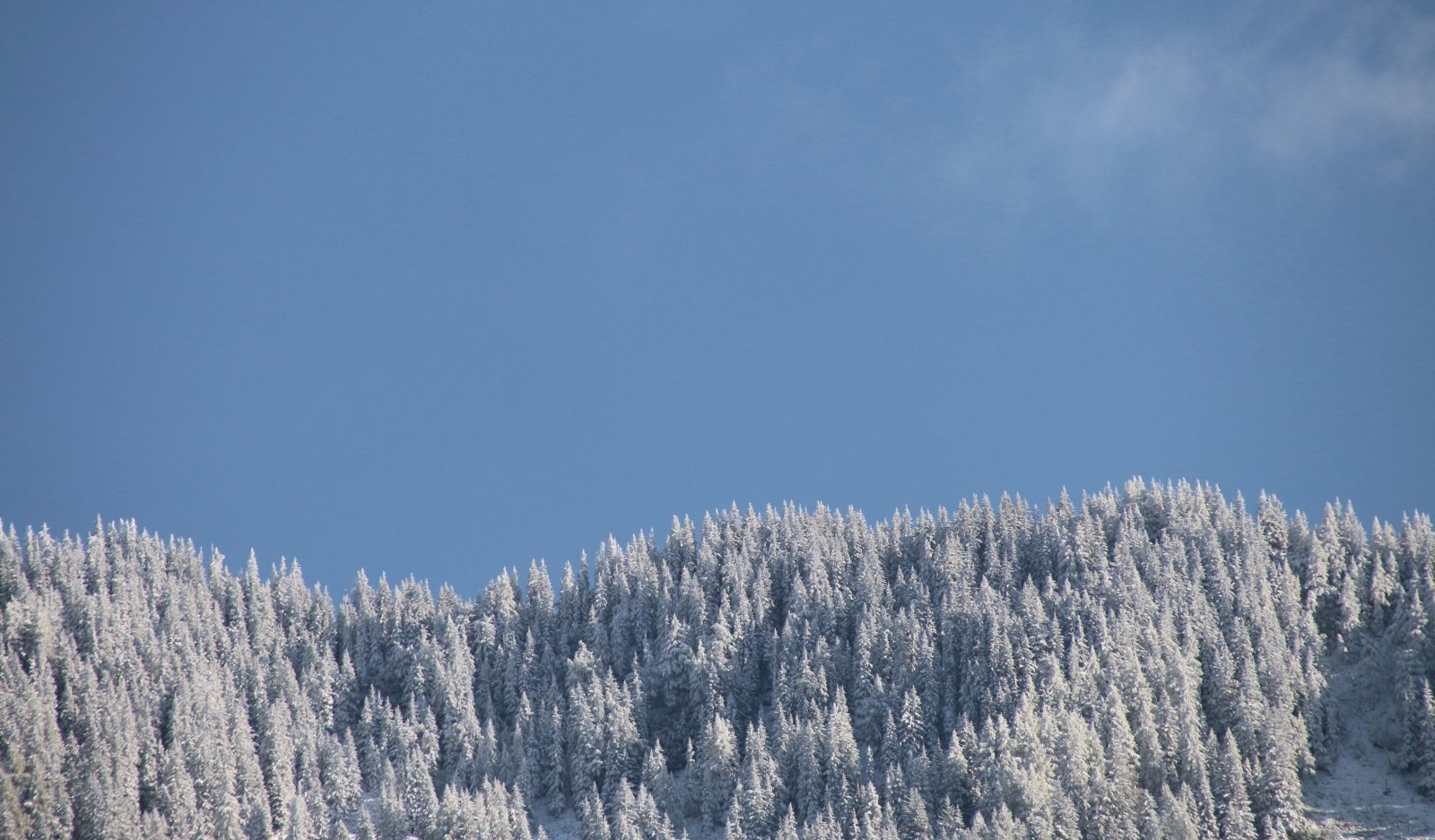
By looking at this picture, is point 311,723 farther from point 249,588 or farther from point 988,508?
point 988,508

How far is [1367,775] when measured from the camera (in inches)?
5965

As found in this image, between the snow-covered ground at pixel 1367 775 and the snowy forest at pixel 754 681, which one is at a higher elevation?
the snowy forest at pixel 754 681

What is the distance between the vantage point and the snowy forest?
14625cm

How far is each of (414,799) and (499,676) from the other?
25.4 meters

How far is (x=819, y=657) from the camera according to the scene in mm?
165875

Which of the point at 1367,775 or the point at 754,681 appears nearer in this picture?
the point at 1367,775

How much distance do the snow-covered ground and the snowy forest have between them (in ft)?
3.35

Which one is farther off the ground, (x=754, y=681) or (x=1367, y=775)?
(x=754, y=681)

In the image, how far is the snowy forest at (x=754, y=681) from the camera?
146250 millimetres

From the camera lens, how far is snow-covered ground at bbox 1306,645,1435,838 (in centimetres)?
14562

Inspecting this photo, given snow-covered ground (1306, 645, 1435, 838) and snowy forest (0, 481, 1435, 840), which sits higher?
snowy forest (0, 481, 1435, 840)

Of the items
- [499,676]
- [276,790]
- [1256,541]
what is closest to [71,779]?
Answer: [276,790]

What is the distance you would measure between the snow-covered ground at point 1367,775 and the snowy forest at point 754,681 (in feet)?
3.35

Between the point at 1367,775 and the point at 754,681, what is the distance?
5201 centimetres
